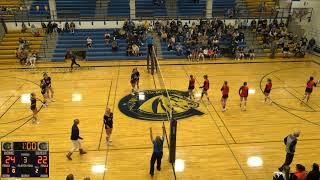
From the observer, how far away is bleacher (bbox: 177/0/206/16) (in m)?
32.7

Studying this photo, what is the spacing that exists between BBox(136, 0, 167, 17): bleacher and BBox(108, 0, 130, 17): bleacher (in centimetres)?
106

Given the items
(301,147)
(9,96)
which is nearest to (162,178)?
(301,147)

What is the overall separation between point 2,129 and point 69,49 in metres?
13.7

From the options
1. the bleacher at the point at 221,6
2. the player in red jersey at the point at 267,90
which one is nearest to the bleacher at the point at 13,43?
the bleacher at the point at 221,6

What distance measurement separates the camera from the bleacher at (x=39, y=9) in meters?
31.5

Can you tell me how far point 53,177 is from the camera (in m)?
11.3

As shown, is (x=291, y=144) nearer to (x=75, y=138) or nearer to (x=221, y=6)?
(x=75, y=138)

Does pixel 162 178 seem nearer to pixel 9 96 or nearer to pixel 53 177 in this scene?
pixel 53 177

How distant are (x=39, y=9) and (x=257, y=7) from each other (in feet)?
69.4

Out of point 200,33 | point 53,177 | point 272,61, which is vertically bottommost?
point 53,177

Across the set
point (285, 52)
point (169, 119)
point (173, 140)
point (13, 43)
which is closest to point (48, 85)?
point (169, 119)

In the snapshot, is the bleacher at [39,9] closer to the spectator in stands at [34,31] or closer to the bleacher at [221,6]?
the spectator in stands at [34,31]

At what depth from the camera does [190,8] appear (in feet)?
111

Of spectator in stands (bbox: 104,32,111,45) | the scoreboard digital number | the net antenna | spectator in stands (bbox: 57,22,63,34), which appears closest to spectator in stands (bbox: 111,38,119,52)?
spectator in stands (bbox: 104,32,111,45)
